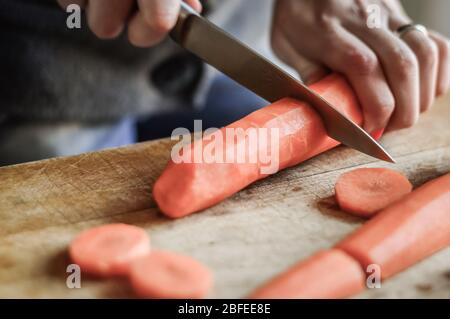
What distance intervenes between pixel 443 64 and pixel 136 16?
2.63ft

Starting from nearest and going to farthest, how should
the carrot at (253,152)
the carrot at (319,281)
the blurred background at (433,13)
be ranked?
the carrot at (319,281) → the carrot at (253,152) → the blurred background at (433,13)

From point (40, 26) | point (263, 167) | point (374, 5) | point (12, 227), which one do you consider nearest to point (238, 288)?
point (263, 167)

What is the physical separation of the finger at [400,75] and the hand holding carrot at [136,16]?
0.46 meters

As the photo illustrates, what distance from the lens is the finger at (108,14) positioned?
1.51 metres

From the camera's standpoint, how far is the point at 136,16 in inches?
61.0

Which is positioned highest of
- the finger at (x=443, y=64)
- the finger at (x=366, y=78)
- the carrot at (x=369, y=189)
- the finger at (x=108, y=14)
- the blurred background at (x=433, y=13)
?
the blurred background at (x=433, y=13)

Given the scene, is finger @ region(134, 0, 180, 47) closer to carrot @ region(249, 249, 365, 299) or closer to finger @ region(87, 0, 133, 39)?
finger @ region(87, 0, 133, 39)

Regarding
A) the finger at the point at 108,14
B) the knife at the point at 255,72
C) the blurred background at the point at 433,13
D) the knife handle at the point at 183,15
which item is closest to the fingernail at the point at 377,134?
the knife at the point at 255,72

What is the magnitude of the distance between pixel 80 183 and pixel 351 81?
0.67 metres

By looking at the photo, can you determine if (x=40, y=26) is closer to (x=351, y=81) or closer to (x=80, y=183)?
(x=80, y=183)

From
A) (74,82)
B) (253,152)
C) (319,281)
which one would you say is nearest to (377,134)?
(253,152)

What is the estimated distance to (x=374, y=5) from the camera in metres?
1.74

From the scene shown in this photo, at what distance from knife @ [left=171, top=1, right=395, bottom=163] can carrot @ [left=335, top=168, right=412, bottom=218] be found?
72 mm

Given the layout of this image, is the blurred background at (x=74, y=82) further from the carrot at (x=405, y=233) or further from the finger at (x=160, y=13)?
the carrot at (x=405, y=233)
